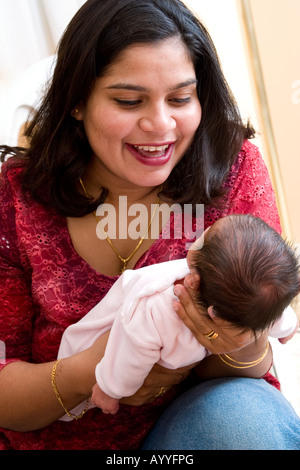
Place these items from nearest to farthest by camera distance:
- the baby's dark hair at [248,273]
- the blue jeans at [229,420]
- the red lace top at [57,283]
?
the baby's dark hair at [248,273] → the blue jeans at [229,420] → the red lace top at [57,283]

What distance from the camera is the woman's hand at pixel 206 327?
999 mm

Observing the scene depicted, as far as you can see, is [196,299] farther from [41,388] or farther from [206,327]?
[41,388]

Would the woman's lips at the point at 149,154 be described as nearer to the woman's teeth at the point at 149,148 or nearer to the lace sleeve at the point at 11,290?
the woman's teeth at the point at 149,148

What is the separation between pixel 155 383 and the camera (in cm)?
119

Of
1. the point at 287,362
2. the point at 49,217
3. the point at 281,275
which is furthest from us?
the point at 287,362

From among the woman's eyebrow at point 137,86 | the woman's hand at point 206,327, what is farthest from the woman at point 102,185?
the woman's hand at point 206,327

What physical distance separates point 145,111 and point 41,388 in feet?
2.01

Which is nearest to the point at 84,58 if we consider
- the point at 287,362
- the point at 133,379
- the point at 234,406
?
the point at 133,379

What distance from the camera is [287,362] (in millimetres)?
1784

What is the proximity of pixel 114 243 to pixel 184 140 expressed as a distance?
0.96 feet

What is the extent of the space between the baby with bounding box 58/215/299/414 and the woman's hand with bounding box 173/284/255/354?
2 centimetres

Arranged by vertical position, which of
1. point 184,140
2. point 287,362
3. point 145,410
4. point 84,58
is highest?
point 84,58

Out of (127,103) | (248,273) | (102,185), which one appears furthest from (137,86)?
(248,273)

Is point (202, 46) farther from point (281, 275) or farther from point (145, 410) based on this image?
point (145, 410)
